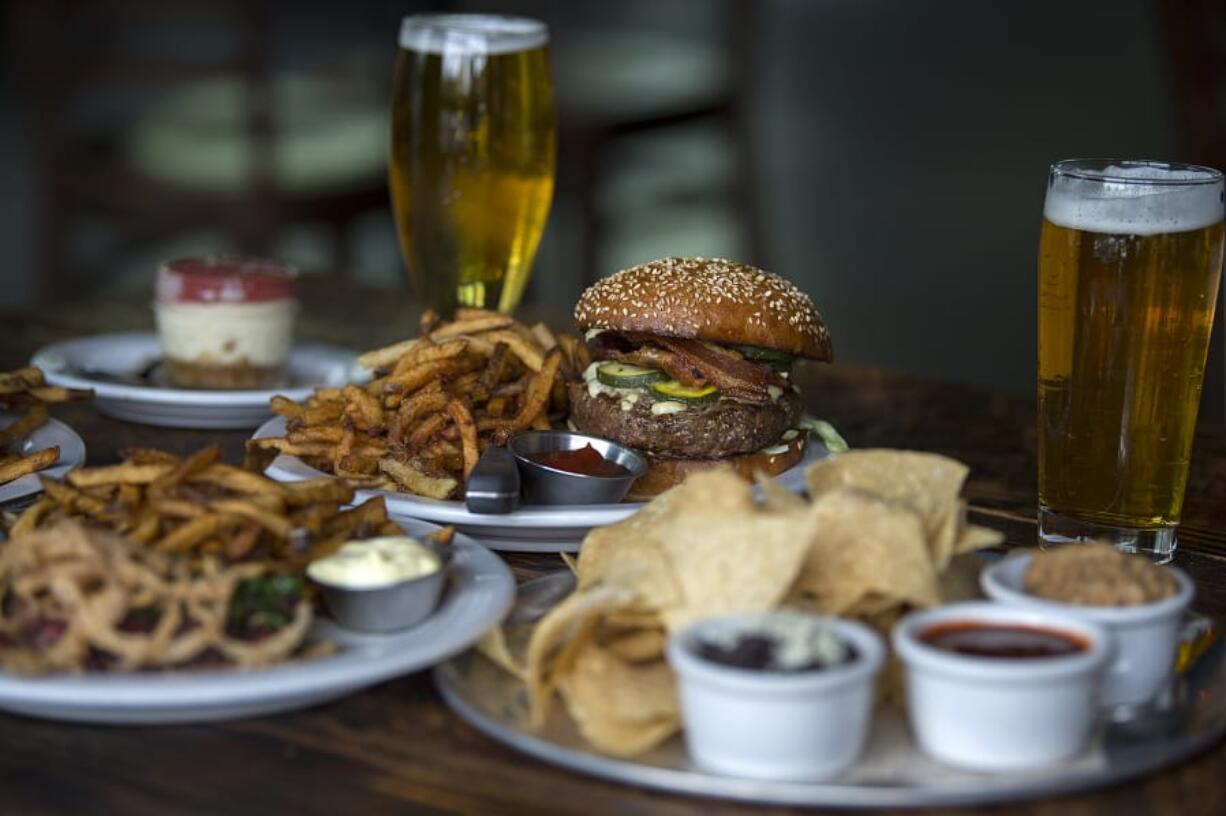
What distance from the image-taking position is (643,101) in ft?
21.8

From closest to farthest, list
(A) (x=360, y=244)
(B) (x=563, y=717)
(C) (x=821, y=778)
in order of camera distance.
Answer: (C) (x=821, y=778)
(B) (x=563, y=717)
(A) (x=360, y=244)

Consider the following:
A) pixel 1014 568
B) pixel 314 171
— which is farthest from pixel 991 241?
pixel 1014 568

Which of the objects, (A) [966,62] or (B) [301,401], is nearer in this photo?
(B) [301,401]

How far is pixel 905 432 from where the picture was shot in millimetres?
2689

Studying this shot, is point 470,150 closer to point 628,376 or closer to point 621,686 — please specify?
point 628,376

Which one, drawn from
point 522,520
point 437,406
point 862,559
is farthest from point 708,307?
point 862,559

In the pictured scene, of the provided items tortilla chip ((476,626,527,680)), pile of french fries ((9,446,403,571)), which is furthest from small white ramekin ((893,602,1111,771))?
pile of french fries ((9,446,403,571))

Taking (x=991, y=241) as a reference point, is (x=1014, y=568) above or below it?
above

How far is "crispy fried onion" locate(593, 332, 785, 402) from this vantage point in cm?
232

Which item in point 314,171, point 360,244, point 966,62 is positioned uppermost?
point 966,62

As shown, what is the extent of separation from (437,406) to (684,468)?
1.13 ft

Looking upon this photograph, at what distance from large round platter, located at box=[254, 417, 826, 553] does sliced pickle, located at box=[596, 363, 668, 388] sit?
293 millimetres

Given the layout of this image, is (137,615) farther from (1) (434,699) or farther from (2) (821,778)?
(2) (821,778)

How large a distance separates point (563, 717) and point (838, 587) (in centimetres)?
28
